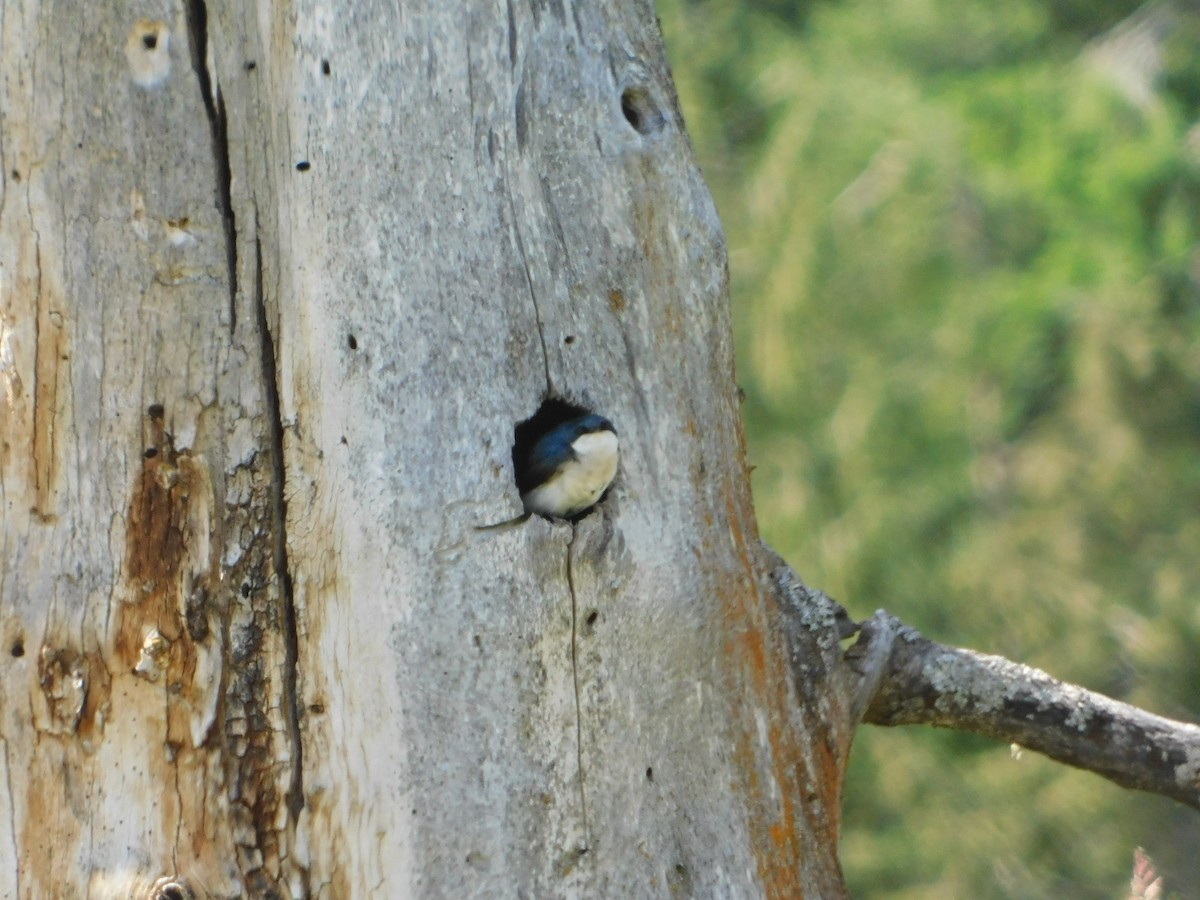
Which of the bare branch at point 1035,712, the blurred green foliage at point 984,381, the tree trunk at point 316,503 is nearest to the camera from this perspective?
the tree trunk at point 316,503

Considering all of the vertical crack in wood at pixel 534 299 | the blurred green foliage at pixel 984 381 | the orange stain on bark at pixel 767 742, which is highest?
the blurred green foliage at pixel 984 381

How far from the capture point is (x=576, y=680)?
224cm

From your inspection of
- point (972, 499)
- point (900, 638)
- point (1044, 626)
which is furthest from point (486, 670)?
point (972, 499)

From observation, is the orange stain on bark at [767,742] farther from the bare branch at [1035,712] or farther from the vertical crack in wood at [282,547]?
the vertical crack in wood at [282,547]

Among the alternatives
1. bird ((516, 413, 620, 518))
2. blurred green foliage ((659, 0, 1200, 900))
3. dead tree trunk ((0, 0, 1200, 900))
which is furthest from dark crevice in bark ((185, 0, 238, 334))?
blurred green foliage ((659, 0, 1200, 900))

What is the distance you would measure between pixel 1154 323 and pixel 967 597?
5.72 feet

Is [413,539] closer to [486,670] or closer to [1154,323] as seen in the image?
[486,670]

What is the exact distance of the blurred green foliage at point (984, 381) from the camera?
7246 millimetres

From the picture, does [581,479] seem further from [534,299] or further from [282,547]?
[282,547]

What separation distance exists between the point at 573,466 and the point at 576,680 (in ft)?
1.11

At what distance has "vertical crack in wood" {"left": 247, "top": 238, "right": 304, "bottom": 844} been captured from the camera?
219cm

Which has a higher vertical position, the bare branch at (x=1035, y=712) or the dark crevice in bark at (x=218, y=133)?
the dark crevice in bark at (x=218, y=133)

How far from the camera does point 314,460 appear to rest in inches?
87.7

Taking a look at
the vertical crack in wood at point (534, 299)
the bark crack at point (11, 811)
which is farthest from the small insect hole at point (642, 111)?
the bark crack at point (11, 811)
